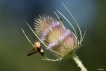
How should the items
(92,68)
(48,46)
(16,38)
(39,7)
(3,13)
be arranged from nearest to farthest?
(48,46)
(92,68)
(16,38)
(3,13)
(39,7)

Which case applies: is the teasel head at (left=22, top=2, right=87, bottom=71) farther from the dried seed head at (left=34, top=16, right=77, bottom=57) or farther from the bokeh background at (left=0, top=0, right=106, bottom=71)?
the bokeh background at (left=0, top=0, right=106, bottom=71)

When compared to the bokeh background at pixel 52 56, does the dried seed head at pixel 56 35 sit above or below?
above

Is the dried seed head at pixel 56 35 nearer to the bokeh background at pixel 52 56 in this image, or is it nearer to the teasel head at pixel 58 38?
the teasel head at pixel 58 38

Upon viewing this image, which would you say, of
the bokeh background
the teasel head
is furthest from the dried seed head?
the bokeh background

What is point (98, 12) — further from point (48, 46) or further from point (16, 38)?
point (48, 46)

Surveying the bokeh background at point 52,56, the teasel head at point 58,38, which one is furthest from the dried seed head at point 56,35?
the bokeh background at point 52,56

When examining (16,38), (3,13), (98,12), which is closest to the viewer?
(98,12)

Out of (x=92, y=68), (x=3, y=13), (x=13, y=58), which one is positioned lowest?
(x=92, y=68)

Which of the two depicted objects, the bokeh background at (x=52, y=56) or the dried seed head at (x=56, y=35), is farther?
the bokeh background at (x=52, y=56)

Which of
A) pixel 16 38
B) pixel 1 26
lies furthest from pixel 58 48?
pixel 1 26
